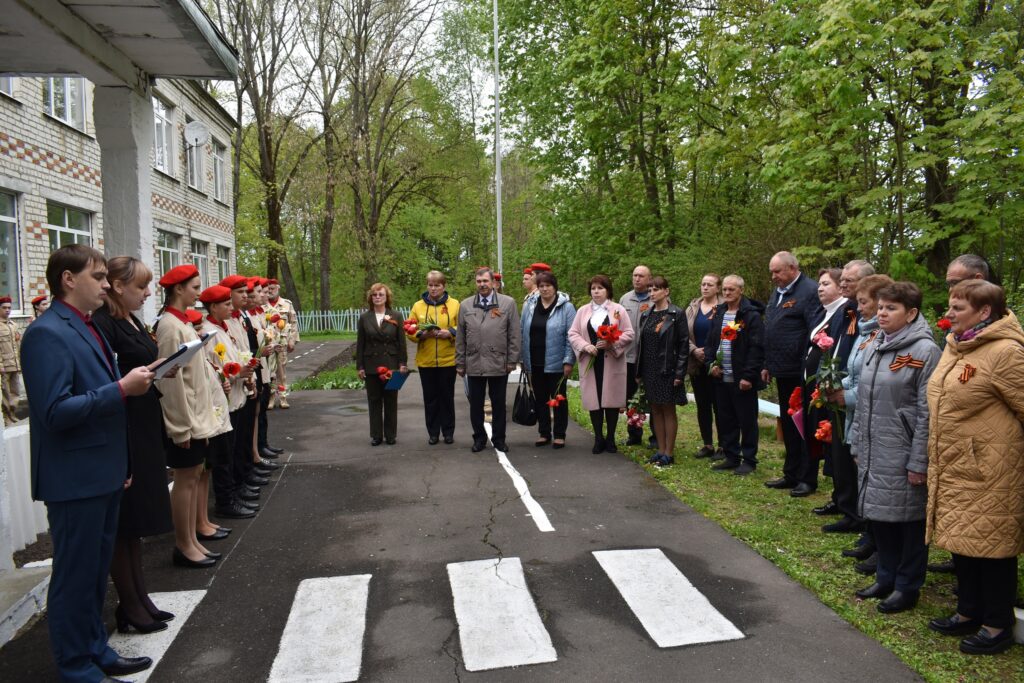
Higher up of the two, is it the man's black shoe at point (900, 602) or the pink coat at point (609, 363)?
the pink coat at point (609, 363)

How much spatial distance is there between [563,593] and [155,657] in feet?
8.05

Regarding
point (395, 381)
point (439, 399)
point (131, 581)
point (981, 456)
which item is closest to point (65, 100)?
point (395, 381)

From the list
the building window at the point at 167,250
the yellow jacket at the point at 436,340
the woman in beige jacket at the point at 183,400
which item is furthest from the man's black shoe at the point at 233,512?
the building window at the point at 167,250

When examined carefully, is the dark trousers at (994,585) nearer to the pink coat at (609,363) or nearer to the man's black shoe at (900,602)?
the man's black shoe at (900,602)

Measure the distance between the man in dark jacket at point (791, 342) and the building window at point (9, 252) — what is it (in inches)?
528

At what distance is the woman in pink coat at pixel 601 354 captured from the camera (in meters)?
8.81

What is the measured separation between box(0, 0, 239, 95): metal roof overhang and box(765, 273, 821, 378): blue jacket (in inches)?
232

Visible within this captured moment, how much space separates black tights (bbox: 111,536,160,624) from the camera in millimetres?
4293

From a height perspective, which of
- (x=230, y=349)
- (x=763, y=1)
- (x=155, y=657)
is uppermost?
(x=763, y=1)

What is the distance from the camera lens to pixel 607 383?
893cm

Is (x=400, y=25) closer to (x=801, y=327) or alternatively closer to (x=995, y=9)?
(x=995, y=9)

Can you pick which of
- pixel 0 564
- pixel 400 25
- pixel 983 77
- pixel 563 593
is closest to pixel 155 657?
pixel 0 564

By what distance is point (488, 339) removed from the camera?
9.14 m

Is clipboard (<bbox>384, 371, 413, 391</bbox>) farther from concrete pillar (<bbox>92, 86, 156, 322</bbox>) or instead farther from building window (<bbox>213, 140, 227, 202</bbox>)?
building window (<bbox>213, 140, 227, 202</bbox>)
